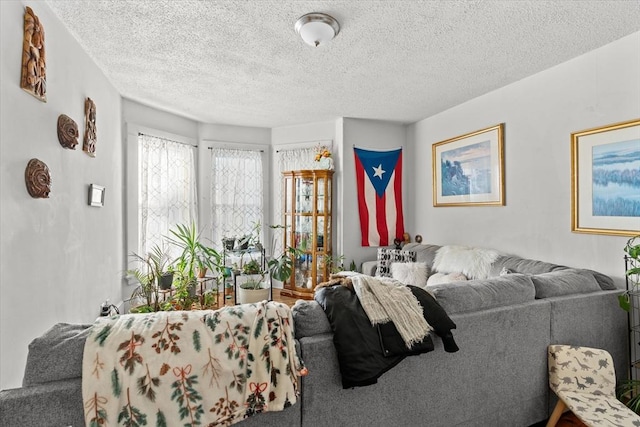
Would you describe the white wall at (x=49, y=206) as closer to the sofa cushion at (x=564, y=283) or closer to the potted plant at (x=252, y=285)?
the potted plant at (x=252, y=285)

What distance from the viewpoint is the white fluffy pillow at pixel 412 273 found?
3479mm

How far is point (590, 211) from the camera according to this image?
2439mm

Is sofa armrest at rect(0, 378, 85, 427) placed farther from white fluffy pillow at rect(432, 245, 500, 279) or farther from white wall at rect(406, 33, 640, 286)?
white wall at rect(406, 33, 640, 286)

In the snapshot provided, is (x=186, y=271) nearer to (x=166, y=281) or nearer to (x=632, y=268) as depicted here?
(x=166, y=281)

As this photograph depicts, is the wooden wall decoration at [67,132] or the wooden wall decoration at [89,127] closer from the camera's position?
the wooden wall decoration at [67,132]

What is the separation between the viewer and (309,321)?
140 centimetres

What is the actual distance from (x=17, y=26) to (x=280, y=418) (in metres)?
2.28

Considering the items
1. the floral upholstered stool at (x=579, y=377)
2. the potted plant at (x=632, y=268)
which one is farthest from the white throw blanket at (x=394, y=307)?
the potted plant at (x=632, y=268)

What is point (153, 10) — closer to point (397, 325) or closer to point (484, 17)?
point (484, 17)

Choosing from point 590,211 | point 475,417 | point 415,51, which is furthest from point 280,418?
point 590,211

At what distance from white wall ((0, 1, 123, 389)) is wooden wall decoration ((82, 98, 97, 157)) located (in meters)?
0.06

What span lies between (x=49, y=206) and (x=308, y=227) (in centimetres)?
300

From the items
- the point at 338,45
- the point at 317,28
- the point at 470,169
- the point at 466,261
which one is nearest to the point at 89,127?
the point at 317,28

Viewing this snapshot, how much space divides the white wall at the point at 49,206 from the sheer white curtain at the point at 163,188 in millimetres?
722
